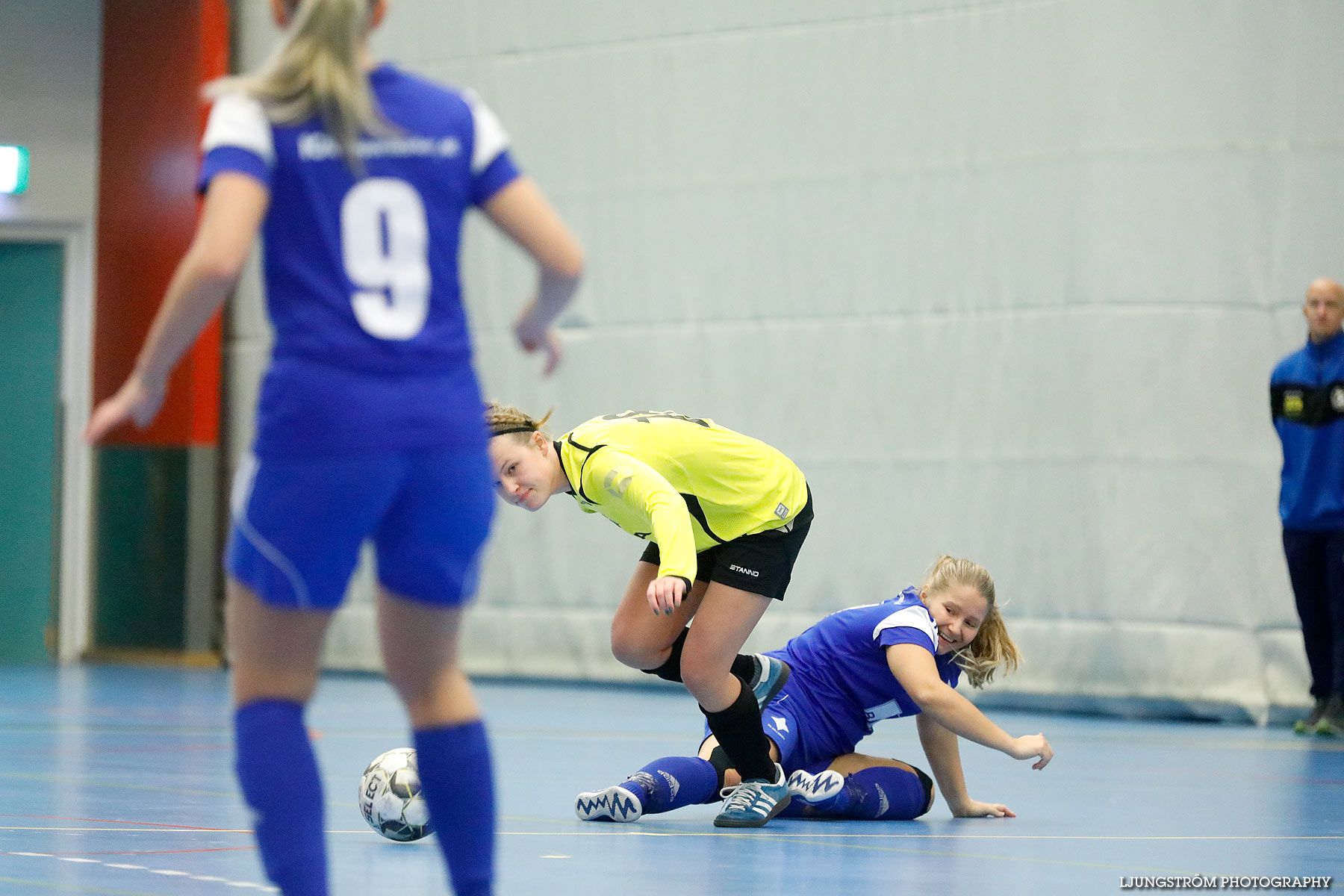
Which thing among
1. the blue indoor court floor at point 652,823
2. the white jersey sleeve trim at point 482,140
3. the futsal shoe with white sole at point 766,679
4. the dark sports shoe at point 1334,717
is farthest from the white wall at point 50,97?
the white jersey sleeve trim at point 482,140

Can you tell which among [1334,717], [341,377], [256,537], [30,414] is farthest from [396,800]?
[30,414]

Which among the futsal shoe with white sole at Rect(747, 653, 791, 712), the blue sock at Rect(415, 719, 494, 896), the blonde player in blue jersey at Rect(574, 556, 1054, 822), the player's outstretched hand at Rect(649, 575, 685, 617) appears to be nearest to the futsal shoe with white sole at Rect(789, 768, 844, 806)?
the blonde player in blue jersey at Rect(574, 556, 1054, 822)

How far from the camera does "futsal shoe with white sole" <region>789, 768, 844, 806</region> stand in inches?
187

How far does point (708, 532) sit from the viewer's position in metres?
4.89

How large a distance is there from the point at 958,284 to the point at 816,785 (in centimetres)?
544

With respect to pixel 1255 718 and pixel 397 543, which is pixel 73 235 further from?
Answer: pixel 397 543

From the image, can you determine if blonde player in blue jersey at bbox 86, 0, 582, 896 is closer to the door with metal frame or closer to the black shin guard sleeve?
the black shin guard sleeve

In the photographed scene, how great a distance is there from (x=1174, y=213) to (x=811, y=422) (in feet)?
7.97

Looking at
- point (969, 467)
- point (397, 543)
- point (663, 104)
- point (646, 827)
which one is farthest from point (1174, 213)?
point (397, 543)

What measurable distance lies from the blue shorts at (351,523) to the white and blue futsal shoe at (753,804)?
7.39 feet

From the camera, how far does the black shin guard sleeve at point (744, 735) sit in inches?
183

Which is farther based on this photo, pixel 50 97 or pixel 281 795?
pixel 50 97

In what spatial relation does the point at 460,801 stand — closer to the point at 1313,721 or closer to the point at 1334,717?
the point at 1334,717

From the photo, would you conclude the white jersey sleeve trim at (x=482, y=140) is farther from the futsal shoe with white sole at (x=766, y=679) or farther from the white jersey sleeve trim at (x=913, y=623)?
the futsal shoe with white sole at (x=766, y=679)
